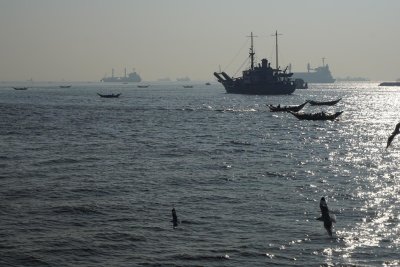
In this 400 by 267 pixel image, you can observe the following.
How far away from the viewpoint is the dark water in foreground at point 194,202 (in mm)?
18547

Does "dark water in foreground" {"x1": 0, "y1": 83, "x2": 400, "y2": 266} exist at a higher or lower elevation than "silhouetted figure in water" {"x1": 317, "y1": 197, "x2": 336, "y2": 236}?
lower

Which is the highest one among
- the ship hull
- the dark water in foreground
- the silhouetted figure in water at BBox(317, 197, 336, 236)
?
the ship hull

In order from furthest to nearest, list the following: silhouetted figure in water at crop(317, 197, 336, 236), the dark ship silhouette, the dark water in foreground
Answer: the dark ship silhouette, silhouetted figure in water at crop(317, 197, 336, 236), the dark water in foreground

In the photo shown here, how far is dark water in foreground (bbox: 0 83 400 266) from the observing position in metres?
18.5

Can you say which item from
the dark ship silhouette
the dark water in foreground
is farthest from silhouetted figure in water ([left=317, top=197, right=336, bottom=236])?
the dark ship silhouette

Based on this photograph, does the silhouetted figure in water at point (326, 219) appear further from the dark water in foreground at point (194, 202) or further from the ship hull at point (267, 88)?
the ship hull at point (267, 88)

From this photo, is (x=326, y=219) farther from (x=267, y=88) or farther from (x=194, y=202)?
(x=267, y=88)

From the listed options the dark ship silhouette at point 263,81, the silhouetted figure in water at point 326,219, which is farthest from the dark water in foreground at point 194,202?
the dark ship silhouette at point 263,81

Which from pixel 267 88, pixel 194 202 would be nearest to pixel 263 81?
pixel 267 88

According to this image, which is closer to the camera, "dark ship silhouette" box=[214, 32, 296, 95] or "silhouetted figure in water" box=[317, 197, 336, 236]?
"silhouetted figure in water" box=[317, 197, 336, 236]

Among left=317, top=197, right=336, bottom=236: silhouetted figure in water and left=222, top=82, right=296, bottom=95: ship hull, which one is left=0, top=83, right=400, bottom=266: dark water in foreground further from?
left=222, top=82, right=296, bottom=95: ship hull

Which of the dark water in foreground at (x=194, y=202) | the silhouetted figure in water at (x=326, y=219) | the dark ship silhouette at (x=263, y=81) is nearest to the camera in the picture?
the dark water in foreground at (x=194, y=202)

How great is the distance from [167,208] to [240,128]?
42.5m

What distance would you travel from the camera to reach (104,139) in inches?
1996
